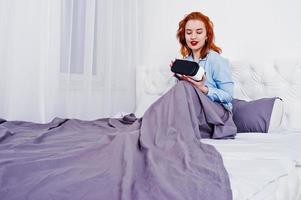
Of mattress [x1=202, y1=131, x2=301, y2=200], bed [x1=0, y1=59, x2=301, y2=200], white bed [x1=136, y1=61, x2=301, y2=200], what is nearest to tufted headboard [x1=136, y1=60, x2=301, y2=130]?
white bed [x1=136, y1=61, x2=301, y2=200]

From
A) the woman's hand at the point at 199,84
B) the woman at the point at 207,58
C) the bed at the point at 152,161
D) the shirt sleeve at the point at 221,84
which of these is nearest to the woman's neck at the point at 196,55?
the woman at the point at 207,58

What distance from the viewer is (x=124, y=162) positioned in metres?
0.78

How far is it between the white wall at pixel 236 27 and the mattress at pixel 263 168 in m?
0.80

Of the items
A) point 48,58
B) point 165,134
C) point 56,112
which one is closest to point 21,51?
point 48,58

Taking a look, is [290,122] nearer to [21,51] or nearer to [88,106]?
[88,106]

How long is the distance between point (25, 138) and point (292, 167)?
89 cm

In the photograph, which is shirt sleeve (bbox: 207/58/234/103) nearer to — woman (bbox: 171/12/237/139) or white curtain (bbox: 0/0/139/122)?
woman (bbox: 171/12/237/139)

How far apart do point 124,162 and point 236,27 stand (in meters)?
1.54

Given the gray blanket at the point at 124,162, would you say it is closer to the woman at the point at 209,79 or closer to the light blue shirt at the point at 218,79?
the woman at the point at 209,79

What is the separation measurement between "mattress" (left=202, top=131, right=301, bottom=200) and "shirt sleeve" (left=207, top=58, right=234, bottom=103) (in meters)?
0.28

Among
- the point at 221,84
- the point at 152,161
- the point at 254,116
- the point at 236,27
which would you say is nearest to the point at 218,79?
the point at 221,84

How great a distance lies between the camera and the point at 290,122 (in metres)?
1.67

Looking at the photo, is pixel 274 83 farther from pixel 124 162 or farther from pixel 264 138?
pixel 124 162

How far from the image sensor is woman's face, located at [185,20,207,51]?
1.80 meters
